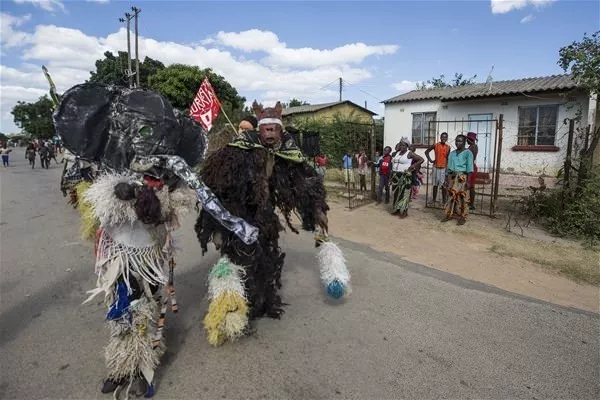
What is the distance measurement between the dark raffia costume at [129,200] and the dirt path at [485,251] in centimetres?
360

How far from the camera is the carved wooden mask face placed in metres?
3.12

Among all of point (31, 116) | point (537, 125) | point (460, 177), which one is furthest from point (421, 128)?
point (31, 116)

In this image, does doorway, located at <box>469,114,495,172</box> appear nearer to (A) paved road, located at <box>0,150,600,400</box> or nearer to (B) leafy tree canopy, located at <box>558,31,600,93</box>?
(B) leafy tree canopy, located at <box>558,31,600,93</box>

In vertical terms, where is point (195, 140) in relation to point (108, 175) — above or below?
above

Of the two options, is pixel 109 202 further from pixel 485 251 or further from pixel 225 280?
pixel 485 251

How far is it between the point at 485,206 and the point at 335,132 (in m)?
9.33

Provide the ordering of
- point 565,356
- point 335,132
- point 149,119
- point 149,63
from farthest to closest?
point 149,63, point 335,132, point 565,356, point 149,119

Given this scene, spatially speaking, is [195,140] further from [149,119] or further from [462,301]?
[462,301]

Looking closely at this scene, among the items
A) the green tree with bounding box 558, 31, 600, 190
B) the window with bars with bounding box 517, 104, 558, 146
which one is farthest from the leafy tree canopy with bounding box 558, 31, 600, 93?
the window with bars with bounding box 517, 104, 558, 146

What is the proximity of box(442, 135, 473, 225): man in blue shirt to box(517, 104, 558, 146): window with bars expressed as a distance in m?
6.90

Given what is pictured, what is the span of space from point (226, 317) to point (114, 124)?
1.54 metres

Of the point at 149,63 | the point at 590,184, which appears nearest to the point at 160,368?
the point at 590,184

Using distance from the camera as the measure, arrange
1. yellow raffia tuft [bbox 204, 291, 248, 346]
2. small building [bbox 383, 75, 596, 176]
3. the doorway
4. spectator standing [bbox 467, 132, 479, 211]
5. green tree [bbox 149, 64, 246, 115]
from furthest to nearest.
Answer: green tree [bbox 149, 64, 246, 115], the doorway, small building [bbox 383, 75, 596, 176], spectator standing [bbox 467, 132, 479, 211], yellow raffia tuft [bbox 204, 291, 248, 346]

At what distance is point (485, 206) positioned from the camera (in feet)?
30.7
